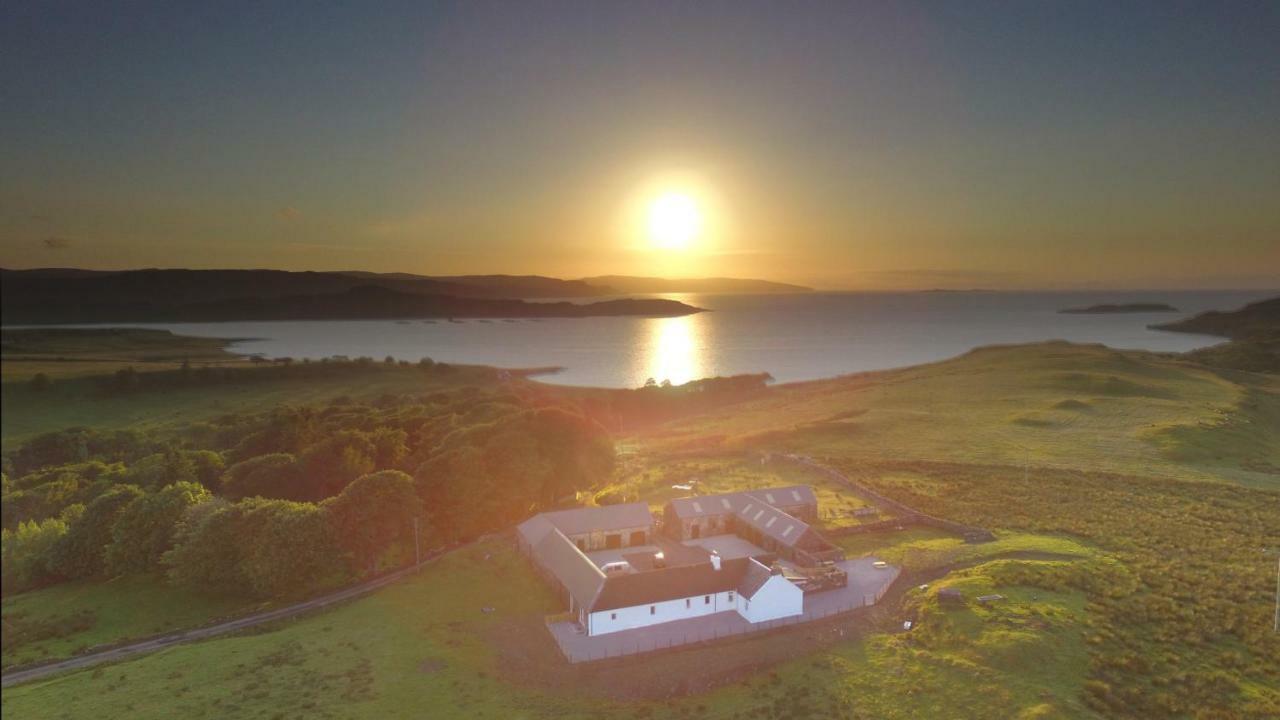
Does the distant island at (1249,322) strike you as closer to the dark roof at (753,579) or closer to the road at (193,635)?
the dark roof at (753,579)

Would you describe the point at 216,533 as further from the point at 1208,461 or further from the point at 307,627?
the point at 1208,461

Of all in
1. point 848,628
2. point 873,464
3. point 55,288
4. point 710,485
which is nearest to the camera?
point 55,288

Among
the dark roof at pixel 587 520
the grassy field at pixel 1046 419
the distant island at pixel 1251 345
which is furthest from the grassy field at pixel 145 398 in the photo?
the distant island at pixel 1251 345

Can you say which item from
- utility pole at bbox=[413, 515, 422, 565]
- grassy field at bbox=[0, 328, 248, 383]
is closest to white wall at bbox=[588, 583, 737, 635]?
utility pole at bbox=[413, 515, 422, 565]

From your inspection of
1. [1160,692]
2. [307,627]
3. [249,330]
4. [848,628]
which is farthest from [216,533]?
[1160,692]

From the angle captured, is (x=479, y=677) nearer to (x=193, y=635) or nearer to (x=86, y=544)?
(x=193, y=635)

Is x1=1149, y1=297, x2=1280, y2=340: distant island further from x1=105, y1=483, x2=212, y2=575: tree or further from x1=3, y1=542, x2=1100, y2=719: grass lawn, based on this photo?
x1=105, y1=483, x2=212, y2=575: tree

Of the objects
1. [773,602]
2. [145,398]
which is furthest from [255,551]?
[773,602]
